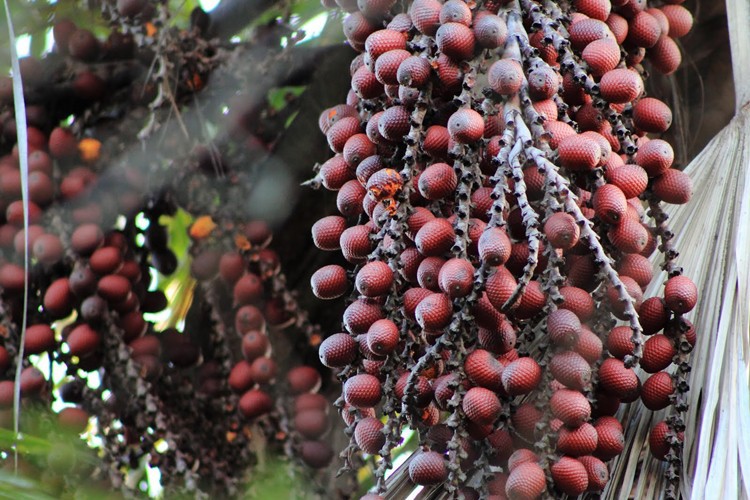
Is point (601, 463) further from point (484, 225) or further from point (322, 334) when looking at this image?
point (322, 334)

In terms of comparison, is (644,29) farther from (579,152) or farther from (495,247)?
(495,247)

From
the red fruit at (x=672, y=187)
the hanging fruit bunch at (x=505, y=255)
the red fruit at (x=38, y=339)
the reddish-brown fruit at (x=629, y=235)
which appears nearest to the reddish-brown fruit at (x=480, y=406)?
the hanging fruit bunch at (x=505, y=255)

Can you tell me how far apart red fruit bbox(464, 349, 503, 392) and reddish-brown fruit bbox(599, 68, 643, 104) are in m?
0.38

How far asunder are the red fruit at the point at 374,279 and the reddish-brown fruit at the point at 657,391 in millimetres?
331

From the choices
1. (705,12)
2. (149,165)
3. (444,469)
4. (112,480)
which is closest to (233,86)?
A: (149,165)

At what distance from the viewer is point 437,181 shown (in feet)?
4.30

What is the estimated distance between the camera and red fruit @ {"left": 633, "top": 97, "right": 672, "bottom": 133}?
1431 millimetres

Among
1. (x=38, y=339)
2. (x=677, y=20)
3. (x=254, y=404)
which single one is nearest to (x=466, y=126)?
(x=677, y=20)

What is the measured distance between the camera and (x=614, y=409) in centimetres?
129

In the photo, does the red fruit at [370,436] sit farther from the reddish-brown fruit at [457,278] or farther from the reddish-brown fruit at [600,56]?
the reddish-brown fruit at [600,56]

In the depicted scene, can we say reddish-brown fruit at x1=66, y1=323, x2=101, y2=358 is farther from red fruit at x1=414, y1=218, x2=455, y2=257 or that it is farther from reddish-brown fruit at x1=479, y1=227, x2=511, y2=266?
reddish-brown fruit at x1=479, y1=227, x2=511, y2=266

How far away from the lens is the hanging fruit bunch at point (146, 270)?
6.47 ft

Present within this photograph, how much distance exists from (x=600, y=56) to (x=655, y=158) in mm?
156

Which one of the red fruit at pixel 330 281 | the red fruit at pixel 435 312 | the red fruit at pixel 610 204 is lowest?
the red fruit at pixel 330 281
